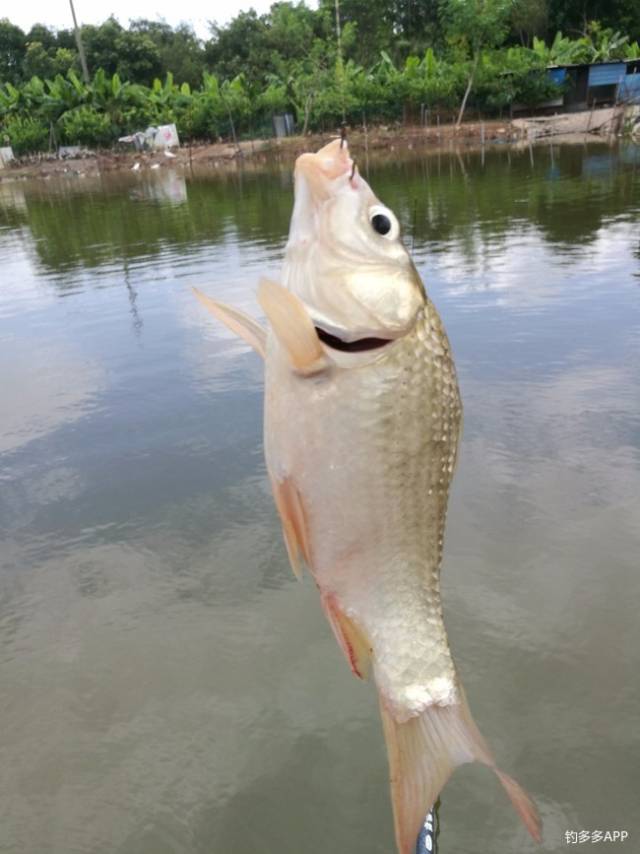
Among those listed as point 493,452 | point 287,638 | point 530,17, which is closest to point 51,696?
point 287,638

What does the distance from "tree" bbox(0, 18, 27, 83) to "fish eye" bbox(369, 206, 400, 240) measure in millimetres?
62066

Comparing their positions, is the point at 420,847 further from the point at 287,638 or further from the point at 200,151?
the point at 200,151

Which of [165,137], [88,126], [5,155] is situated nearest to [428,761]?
[165,137]

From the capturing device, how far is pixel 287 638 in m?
3.63

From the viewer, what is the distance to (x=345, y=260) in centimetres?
161

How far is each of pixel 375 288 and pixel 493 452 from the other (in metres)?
3.61

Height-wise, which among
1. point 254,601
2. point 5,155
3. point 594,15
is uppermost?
point 594,15

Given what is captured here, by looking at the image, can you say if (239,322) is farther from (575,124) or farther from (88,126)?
(88,126)

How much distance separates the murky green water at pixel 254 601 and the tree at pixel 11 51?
5681 cm

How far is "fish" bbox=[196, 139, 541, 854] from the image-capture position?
1587 millimetres

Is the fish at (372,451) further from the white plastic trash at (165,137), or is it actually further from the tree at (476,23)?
the white plastic trash at (165,137)

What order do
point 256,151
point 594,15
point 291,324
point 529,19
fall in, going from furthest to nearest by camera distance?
point 594,15
point 529,19
point 256,151
point 291,324

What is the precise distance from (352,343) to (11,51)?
65.4m

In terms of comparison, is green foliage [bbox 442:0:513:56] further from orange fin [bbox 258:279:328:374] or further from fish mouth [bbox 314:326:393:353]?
orange fin [bbox 258:279:328:374]
